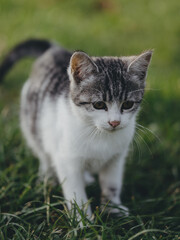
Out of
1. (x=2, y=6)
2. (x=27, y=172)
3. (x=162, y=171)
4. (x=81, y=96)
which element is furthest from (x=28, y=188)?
(x=2, y=6)

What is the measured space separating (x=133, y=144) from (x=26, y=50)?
4.59ft

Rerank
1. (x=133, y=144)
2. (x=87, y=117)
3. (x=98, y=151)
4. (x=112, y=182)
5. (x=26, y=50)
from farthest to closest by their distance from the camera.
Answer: (x=26, y=50) → (x=133, y=144) → (x=112, y=182) → (x=98, y=151) → (x=87, y=117)

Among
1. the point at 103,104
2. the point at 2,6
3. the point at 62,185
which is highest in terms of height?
the point at 2,6

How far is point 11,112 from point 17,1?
2737mm

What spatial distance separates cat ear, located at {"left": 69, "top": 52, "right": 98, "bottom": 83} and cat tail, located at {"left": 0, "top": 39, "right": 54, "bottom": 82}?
125 cm

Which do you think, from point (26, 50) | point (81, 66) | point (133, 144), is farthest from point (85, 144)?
point (26, 50)

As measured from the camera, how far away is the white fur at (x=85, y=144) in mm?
2188

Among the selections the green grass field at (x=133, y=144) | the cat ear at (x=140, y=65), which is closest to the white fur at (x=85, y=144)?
the green grass field at (x=133, y=144)

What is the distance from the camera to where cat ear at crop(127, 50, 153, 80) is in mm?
2174

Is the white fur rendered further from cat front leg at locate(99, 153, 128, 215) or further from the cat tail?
the cat tail

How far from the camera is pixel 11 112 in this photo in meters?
3.63

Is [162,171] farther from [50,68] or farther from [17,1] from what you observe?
[17,1]

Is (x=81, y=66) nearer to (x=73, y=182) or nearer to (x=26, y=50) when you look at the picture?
(x=73, y=182)

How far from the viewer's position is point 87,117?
221 cm
